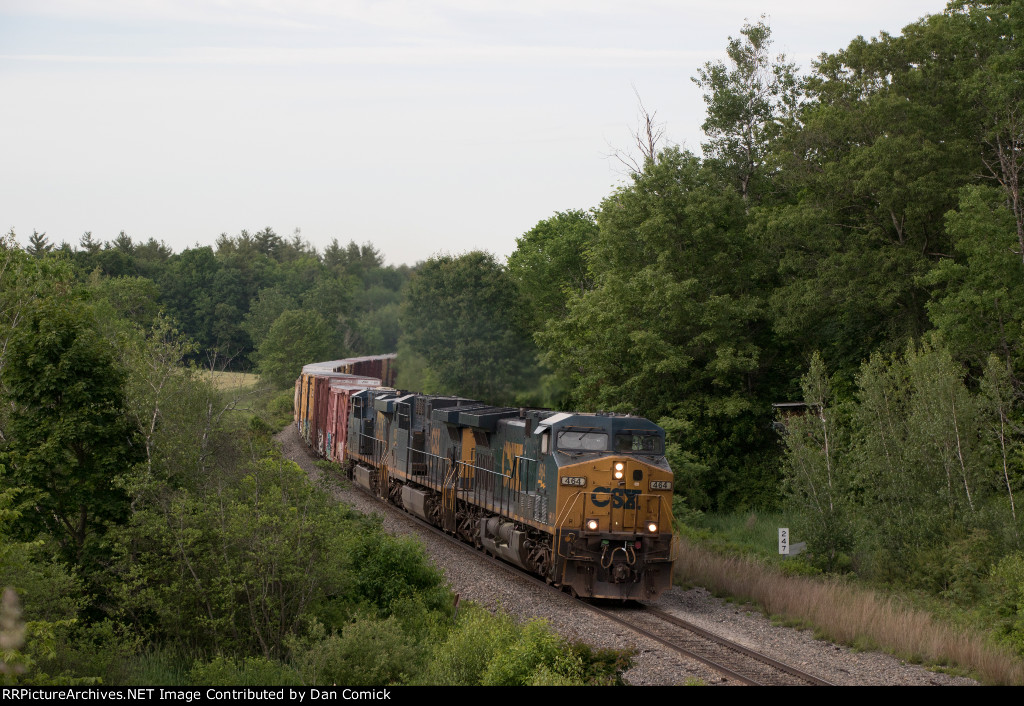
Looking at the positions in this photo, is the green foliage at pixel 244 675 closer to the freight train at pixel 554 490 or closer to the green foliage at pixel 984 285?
the freight train at pixel 554 490

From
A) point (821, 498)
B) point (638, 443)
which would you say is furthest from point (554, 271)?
point (638, 443)

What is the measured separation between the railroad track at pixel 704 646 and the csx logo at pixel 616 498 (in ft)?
6.55

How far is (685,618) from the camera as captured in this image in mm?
16141

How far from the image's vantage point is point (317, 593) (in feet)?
46.0

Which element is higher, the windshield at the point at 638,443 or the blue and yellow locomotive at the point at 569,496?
the windshield at the point at 638,443

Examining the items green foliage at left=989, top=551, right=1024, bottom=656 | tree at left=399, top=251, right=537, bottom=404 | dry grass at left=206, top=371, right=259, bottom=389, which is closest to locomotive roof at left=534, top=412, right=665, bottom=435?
green foliage at left=989, top=551, right=1024, bottom=656

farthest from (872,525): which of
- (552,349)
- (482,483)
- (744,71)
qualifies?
(744,71)

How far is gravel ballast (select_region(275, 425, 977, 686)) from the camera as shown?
40.9 ft

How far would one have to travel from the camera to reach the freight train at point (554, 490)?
1669cm

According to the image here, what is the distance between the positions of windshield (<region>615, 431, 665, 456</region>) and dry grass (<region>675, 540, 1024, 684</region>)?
3691mm

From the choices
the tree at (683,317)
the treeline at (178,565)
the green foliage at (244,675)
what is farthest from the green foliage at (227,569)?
the tree at (683,317)

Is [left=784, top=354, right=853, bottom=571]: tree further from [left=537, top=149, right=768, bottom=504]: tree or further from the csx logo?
[left=537, top=149, right=768, bottom=504]: tree

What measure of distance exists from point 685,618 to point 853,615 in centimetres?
295

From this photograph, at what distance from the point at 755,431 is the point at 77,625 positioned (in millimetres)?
29021
